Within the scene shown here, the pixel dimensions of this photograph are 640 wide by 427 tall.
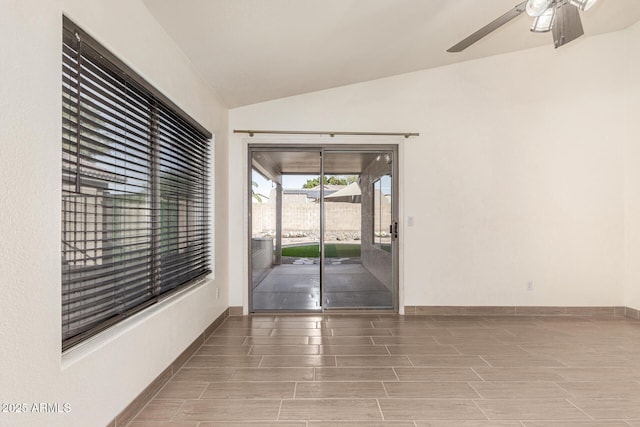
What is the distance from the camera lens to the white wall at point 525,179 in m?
4.18

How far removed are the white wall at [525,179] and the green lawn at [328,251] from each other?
687 mm

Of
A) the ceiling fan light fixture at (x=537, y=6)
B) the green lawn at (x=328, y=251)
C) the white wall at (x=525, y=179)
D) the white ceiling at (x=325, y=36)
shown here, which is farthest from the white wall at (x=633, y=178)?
the green lawn at (x=328, y=251)

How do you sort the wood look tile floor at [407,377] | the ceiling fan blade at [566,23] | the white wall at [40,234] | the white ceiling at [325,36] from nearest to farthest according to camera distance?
the white wall at [40,234], the wood look tile floor at [407,377], the ceiling fan blade at [566,23], the white ceiling at [325,36]

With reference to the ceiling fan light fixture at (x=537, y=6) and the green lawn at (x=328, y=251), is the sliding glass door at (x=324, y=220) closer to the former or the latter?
the green lawn at (x=328, y=251)

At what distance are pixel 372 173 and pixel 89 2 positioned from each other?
130 inches

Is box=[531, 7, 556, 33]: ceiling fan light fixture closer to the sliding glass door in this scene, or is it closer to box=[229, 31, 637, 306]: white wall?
box=[229, 31, 637, 306]: white wall

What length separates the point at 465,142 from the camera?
419 cm

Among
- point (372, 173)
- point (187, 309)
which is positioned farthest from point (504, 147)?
point (187, 309)

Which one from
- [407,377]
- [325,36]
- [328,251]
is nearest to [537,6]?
[325,36]

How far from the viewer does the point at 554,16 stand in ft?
7.45

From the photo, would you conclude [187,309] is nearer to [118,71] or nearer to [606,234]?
[118,71]

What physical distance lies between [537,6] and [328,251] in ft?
10.2

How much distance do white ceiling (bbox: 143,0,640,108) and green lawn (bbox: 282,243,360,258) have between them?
74.0 inches

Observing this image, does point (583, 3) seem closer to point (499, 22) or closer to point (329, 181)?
point (499, 22)
